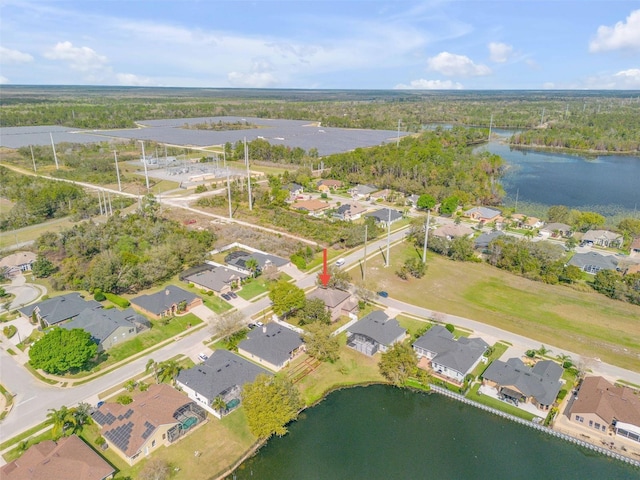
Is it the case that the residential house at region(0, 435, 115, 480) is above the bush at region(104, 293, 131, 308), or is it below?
above

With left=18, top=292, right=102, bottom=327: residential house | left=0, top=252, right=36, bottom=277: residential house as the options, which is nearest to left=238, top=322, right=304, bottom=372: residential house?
left=18, top=292, right=102, bottom=327: residential house

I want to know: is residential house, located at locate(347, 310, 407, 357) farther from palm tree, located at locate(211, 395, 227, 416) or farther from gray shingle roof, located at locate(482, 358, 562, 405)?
palm tree, located at locate(211, 395, 227, 416)

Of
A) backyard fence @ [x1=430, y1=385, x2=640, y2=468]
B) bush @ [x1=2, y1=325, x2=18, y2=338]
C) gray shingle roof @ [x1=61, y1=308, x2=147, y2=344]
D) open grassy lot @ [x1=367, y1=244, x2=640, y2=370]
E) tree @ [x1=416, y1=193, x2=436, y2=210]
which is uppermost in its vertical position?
tree @ [x1=416, y1=193, x2=436, y2=210]

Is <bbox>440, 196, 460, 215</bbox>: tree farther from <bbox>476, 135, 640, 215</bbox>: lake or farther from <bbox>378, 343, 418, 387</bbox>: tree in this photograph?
<bbox>378, 343, 418, 387</bbox>: tree

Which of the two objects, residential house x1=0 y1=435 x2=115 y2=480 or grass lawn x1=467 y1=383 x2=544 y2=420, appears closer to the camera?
residential house x1=0 y1=435 x2=115 y2=480

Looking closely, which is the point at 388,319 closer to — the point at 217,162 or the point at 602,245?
the point at 602,245

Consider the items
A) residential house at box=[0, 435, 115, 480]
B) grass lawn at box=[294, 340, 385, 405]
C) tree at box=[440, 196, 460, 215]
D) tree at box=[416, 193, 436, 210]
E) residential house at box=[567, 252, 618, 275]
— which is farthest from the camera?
tree at box=[416, 193, 436, 210]

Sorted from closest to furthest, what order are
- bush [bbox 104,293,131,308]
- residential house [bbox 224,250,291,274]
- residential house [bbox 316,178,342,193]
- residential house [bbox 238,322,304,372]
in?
1. residential house [bbox 238,322,304,372]
2. bush [bbox 104,293,131,308]
3. residential house [bbox 224,250,291,274]
4. residential house [bbox 316,178,342,193]
